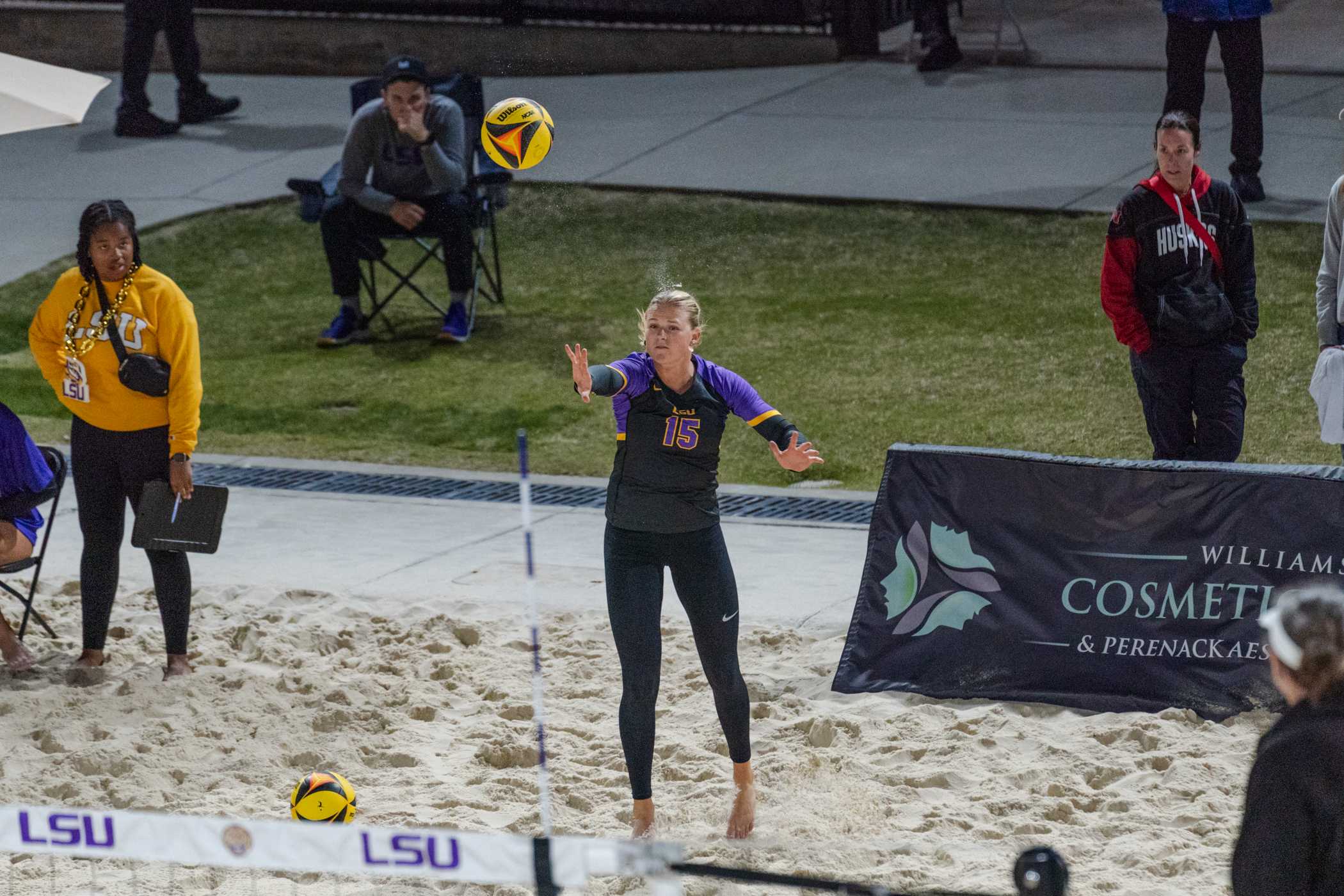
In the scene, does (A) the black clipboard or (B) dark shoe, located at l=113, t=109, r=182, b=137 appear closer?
(A) the black clipboard

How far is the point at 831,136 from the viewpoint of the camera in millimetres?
16078

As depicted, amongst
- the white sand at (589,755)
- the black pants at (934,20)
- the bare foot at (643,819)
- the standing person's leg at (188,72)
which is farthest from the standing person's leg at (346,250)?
the black pants at (934,20)

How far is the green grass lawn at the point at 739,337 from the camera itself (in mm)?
10117

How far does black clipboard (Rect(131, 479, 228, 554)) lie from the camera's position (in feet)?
22.6

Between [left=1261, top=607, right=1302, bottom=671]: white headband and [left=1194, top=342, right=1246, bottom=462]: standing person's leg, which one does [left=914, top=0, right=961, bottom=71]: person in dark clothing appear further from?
[left=1261, top=607, right=1302, bottom=671]: white headband

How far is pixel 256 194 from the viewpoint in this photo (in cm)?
1555

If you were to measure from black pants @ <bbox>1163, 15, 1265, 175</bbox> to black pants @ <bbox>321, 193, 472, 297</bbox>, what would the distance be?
14.9ft

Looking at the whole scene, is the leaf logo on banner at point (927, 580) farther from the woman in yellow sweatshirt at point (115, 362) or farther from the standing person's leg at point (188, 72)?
the standing person's leg at point (188, 72)

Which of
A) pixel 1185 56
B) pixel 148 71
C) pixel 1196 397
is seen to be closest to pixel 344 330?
pixel 1185 56

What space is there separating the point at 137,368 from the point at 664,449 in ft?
7.67

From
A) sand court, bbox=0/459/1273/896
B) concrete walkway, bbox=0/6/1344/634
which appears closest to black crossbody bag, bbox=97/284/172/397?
sand court, bbox=0/459/1273/896

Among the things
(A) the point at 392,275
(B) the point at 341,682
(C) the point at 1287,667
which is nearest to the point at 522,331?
(A) the point at 392,275

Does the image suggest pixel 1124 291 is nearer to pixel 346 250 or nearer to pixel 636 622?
pixel 636 622

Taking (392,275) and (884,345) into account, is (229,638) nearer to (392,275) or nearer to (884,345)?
(884,345)
